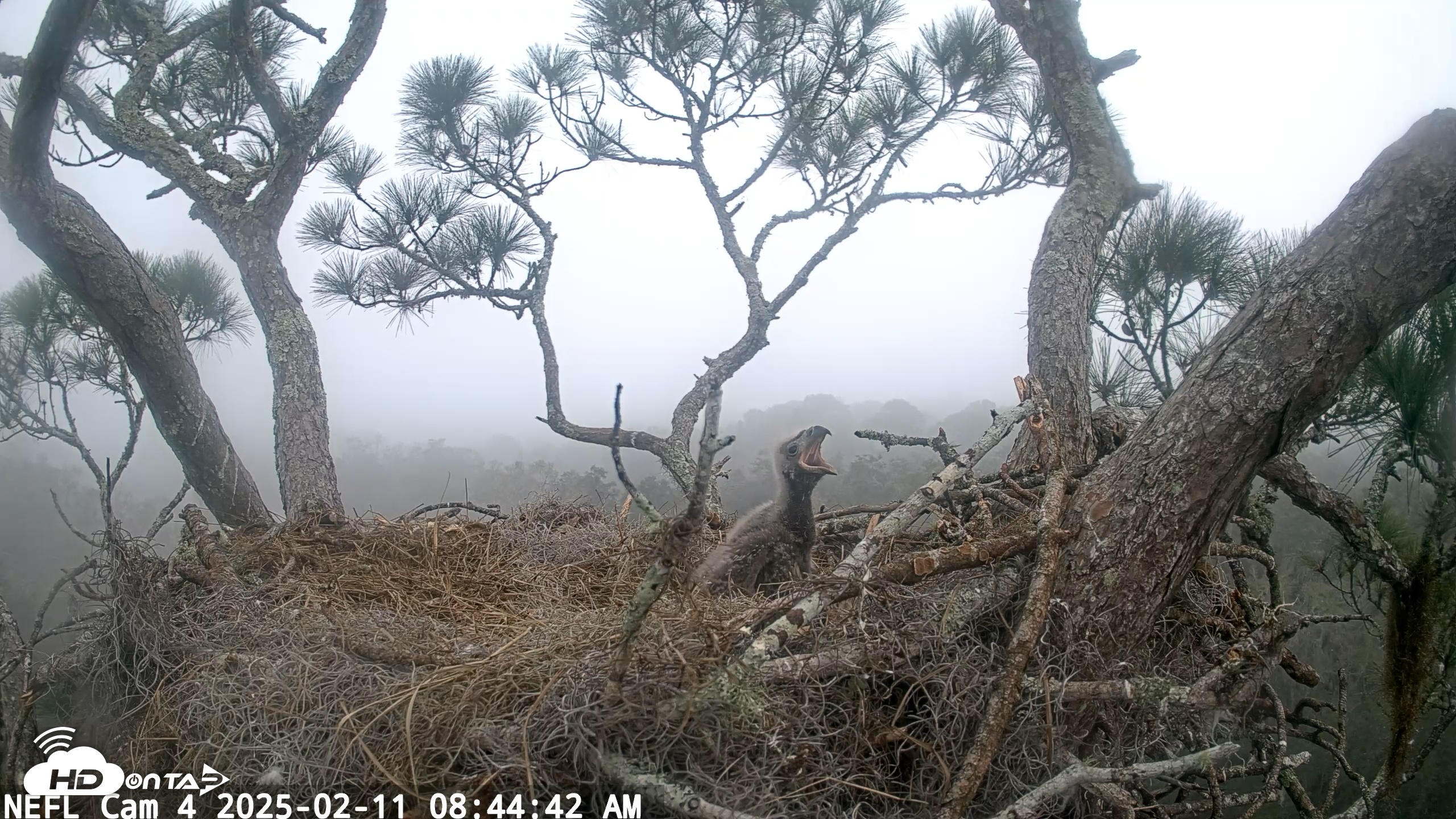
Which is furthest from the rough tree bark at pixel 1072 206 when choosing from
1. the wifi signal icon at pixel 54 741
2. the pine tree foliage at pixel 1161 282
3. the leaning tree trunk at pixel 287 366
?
the leaning tree trunk at pixel 287 366

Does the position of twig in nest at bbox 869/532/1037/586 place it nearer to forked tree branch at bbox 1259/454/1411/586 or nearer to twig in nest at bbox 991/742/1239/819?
twig in nest at bbox 991/742/1239/819

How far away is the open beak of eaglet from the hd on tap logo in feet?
7.27

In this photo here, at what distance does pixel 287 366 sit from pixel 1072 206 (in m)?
3.54

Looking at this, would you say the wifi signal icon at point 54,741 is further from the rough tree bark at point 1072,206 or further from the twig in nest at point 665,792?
the rough tree bark at point 1072,206

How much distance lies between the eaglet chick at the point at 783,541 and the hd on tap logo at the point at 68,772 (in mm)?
1777

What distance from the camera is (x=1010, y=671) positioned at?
63.9 inches

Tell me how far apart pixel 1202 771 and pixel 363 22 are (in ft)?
14.2

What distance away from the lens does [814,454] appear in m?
3.04

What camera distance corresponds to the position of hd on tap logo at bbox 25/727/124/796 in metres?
1.90

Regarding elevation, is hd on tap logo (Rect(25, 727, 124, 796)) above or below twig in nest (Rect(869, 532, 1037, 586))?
below

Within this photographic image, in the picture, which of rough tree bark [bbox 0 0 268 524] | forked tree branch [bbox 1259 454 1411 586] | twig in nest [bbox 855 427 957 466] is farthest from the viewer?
rough tree bark [bbox 0 0 268 524]

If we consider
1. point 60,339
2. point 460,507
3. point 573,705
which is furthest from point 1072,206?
point 60,339

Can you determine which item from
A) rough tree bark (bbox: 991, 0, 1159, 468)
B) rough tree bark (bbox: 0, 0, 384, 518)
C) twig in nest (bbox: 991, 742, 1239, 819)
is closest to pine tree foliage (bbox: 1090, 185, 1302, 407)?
rough tree bark (bbox: 991, 0, 1159, 468)

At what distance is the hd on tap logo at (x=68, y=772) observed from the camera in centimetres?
190
